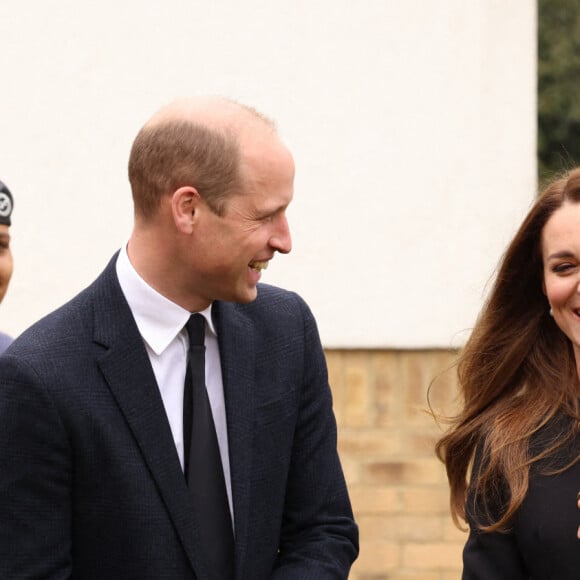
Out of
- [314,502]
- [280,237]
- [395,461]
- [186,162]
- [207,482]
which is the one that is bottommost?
[395,461]

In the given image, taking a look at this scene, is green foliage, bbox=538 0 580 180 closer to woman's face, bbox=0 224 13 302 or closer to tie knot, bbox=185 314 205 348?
woman's face, bbox=0 224 13 302

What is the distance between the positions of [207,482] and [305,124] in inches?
162

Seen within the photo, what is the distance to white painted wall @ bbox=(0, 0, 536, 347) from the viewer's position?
7.44 metres

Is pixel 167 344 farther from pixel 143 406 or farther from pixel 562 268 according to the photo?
pixel 562 268

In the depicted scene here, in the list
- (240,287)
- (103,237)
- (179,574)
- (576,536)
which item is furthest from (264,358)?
(103,237)

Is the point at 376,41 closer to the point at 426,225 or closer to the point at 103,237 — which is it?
the point at 426,225

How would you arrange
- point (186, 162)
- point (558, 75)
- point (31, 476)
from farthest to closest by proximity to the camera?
point (558, 75) → point (186, 162) → point (31, 476)

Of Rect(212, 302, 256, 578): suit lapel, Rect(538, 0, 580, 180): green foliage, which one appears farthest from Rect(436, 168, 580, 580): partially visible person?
Rect(538, 0, 580, 180): green foliage

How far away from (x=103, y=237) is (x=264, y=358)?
149 inches

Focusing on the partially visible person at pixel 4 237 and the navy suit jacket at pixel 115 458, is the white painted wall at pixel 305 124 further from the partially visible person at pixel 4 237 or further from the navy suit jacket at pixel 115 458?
the navy suit jacket at pixel 115 458

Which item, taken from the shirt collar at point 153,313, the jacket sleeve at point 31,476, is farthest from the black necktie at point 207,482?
the jacket sleeve at point 31,476

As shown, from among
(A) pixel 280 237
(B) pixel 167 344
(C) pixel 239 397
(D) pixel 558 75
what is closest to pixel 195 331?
(B) pixel 167 344

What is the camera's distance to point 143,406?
351 centimetres

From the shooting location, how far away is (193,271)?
11.6 feet
